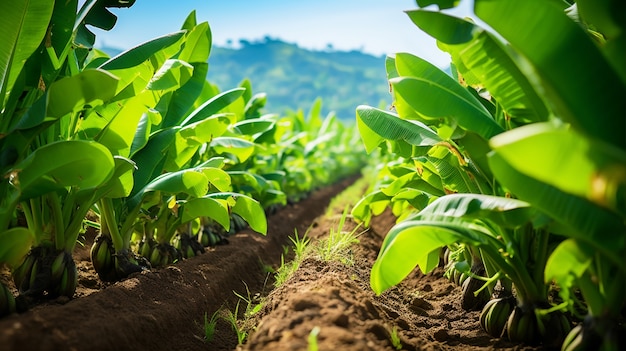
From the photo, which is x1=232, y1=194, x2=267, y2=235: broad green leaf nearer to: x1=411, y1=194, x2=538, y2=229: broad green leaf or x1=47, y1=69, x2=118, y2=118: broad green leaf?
x1=47, y1=69, x2=118, y2=118: broad green leaf

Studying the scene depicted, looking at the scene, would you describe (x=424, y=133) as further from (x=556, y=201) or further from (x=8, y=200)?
(x=8, y=200)

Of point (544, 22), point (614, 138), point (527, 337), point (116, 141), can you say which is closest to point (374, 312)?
point (527, 337)

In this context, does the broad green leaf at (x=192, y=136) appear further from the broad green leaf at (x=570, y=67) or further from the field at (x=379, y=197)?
the broad green leaf at (x=570, y=67)

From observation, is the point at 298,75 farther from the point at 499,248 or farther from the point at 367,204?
Answer: the point at 499,248

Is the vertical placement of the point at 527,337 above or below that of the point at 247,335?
above

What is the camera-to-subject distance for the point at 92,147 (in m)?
2.67

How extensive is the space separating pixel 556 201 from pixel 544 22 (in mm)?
677

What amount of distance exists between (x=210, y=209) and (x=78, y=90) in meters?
1.45

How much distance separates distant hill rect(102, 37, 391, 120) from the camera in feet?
318

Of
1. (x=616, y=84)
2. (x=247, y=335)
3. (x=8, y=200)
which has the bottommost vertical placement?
(x=247, y=335)

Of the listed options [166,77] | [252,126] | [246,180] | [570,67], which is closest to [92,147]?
[166,77]

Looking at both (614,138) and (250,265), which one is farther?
(250,265)

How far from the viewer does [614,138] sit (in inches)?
76.0

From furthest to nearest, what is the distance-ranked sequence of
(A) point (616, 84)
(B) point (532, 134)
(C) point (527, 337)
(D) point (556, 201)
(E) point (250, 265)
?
(E) point (250, 265)
(C) point (527, 337)
(D) point (556, 201)
(A) point (616, 84)
(B) point (532, 134)
